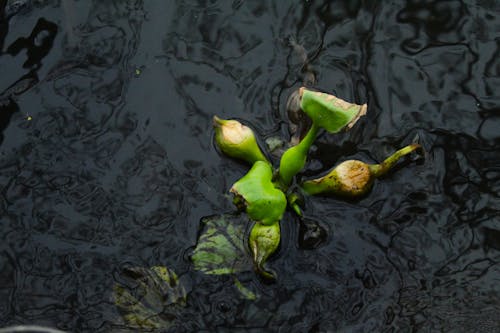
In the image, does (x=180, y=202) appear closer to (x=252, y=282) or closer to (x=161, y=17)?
(x=252, y=282)

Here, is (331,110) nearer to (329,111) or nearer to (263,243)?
(329,111)

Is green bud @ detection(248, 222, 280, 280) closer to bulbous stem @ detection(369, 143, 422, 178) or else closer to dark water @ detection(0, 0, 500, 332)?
dark water @ detection(0, 0, 500, 332)

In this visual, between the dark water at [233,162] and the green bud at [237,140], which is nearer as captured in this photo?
the dark water at [233,162]

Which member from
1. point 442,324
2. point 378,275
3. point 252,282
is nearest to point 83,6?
point 252,282

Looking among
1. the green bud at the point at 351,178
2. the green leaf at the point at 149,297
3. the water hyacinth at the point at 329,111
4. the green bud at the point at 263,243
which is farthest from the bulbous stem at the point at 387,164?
the green leaf at the point at 149,297

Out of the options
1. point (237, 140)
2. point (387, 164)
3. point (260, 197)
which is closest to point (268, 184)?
point (260, 197)

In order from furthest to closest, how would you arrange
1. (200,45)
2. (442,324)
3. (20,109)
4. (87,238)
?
1. (200,45)
2. (20,109)
3. (87,238)
4. (442,324)

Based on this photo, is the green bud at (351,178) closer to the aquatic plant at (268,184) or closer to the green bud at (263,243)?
the aquatic plant at (268,184)
